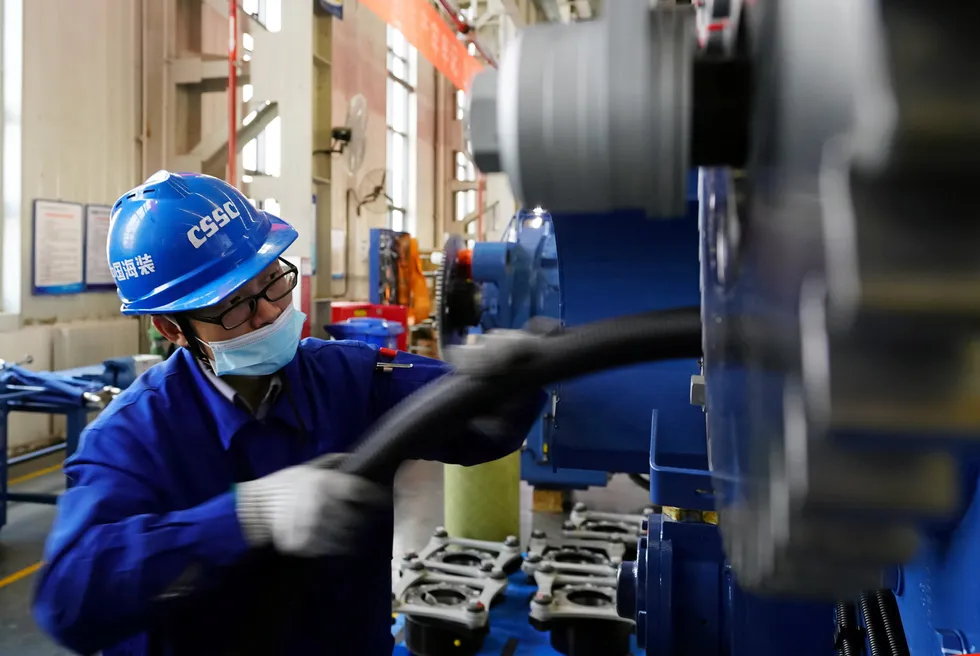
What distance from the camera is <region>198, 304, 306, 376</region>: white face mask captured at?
129 centimetres

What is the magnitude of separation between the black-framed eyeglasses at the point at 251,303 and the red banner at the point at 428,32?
2727 millimetres

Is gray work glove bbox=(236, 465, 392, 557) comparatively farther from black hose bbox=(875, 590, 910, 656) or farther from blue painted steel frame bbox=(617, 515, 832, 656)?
blue painted steel frame bbox=(617, 515, 832, 656)

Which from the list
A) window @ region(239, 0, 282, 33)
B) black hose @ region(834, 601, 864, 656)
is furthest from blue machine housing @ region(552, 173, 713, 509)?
window @ region(239, 0, 282, 33)

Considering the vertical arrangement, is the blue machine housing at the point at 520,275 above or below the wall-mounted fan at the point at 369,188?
below

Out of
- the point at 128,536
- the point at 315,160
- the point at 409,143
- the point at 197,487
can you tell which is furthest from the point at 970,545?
the point at 409,143

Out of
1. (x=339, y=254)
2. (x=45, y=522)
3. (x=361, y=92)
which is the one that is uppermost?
(x=361, y=92)

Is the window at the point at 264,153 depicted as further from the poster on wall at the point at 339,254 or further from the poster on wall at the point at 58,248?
the poster on wall at the point at 58,248

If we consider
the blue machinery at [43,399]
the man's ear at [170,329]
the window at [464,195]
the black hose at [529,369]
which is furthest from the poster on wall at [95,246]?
the window at [464,195]

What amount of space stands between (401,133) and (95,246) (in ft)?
19.4

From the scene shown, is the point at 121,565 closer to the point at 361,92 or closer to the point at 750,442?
the point at 750,442

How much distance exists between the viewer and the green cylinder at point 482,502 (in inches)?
139

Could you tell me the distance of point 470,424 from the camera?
51.4 inches

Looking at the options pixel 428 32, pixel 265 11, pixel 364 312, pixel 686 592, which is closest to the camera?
pixel 686 592

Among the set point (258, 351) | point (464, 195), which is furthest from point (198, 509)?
point (464, 195)
